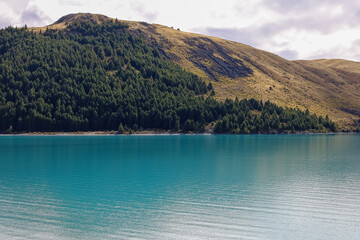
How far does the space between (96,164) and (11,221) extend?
38.7 m

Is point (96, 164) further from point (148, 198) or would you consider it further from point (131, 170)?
point (148, 198)

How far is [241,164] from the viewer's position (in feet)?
224

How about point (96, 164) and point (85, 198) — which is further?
point (96, 164)

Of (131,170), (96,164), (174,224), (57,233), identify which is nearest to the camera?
(57,233)

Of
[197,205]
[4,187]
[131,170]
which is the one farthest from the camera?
[131,170]

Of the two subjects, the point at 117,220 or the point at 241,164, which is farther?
the point at 241,164

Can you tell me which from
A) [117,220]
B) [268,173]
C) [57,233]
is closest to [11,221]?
[57,233]

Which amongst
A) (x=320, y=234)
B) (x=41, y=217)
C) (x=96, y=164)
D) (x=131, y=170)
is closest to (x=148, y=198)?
(x=41, y=217)

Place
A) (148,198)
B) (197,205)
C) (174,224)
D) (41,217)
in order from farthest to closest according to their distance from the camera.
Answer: (148,198), (197,205), (41,217), (174,224)

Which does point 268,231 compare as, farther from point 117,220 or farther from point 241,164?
point 241,164

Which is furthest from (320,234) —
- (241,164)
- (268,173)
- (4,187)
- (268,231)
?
(241,164)

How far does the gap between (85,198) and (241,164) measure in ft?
124

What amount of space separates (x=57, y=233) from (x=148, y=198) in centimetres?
1242

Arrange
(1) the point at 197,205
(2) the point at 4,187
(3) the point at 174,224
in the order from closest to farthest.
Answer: (3) the point at 174,224 < (1) the point at 197,205 < (2) the point at 4,187
